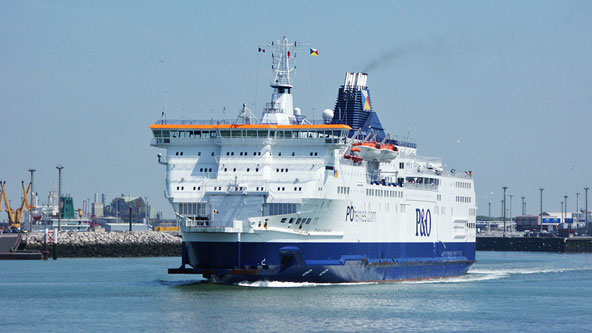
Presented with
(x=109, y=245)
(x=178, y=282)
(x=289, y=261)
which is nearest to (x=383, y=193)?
(x=289, y=261)

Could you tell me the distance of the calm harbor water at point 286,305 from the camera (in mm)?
34375

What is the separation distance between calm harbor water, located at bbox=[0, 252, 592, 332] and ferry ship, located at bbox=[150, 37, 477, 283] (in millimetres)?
1101

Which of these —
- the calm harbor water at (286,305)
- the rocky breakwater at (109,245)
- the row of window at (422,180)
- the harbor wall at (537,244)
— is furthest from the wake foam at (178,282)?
the harbor wall at (537,244)

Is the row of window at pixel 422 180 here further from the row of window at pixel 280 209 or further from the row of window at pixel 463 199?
the row of window at pixel 280 209

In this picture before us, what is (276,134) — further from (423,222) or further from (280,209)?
(423,222)

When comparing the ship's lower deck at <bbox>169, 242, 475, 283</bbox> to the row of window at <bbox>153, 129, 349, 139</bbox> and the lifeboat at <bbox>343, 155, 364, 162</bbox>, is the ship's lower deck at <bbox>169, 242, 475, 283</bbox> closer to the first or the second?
the lifeboat at <bbox>343, 155, 364, 162</bbox>

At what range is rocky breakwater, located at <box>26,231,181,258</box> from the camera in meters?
84.1

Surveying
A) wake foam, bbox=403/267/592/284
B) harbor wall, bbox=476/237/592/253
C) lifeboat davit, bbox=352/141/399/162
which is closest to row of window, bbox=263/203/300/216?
lifeboat davit, bbox=352/141/399/162

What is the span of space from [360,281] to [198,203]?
805cm

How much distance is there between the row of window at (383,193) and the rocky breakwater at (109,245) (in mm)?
39685

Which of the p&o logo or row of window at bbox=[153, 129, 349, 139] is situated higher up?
row of window at bbox=[153, 129, 349, 139]

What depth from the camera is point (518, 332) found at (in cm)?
3356

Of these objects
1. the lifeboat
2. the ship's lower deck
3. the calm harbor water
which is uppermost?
the lifeboat

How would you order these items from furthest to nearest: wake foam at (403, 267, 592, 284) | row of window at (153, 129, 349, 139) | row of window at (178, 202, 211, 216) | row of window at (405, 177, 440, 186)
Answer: wake foam at (403, 267, 592, 284) < row of window at (405, 177, 440, 186) < row of window at (153, 129, 349, 139) < row of window at (178, 202, 211, 216)
